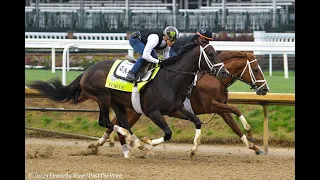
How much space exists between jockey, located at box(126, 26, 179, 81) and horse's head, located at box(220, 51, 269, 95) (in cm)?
84

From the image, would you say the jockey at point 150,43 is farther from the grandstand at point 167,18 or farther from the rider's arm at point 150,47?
the grandstand at point 167,18

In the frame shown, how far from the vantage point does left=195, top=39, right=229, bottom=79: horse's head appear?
31.3ft

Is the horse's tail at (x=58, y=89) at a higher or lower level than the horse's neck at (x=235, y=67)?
lower

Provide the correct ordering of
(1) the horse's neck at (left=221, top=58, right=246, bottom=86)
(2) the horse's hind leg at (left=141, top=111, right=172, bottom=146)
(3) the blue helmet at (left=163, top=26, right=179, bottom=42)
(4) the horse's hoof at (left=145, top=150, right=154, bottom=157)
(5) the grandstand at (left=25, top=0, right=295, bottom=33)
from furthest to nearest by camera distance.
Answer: (5) the grandstand at (left=25, top=0, right=295, bottom=33)
(1) the horse's neck at (left=221, top=58, right=246, bottom=86)
(4) the horse's hoof at (left=145, top=150, right=154, bottom=157)
(3) the blue helmet at (left=163, top=26, right=179, bottom=42)
(2) the horse's hind leg at (left=141, top=111, right=172, bottom=146)

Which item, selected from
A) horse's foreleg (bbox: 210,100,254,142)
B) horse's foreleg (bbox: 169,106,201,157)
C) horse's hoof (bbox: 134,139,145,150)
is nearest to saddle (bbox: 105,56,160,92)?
horse's foreleg (bbox: 169,106,201,157)

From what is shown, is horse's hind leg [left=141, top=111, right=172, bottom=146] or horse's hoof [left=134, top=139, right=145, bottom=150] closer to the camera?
horse's hind leg [left=141, top=111, right=172, bottom=146]

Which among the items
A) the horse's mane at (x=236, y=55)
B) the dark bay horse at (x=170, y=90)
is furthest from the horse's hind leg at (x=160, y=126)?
the horse's mane at (x=236, y=55)

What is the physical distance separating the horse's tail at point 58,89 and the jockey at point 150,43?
0.90 metres

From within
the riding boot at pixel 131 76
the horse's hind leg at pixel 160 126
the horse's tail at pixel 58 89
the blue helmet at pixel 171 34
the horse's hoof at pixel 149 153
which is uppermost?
the blue helmet at pixel 171 34

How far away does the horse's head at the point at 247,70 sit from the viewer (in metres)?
10.6

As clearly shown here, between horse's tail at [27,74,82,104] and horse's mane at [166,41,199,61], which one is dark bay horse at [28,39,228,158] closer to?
horse's mane at [166,41,199,61]

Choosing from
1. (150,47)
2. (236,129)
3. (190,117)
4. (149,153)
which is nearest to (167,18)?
(236,129)

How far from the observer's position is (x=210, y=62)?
31.4ft
